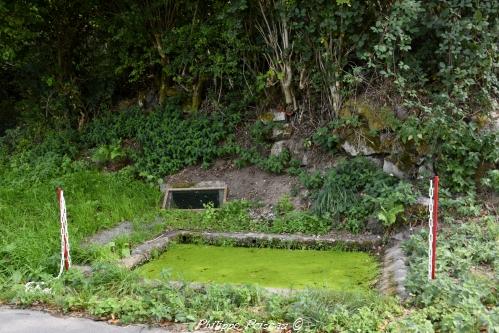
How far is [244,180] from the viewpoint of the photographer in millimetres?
7598

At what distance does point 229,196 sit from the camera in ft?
24.3

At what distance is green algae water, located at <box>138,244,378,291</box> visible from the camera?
15.8 ft

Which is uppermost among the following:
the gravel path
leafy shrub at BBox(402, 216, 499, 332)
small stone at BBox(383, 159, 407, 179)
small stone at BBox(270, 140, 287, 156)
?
small stone at BBox(270, 140, 287, 156)

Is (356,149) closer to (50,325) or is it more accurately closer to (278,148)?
(278,148)

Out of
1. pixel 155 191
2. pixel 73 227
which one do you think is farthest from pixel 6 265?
pixel 155 191

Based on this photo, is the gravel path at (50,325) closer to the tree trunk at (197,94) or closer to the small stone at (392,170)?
the small stone at (392,170)

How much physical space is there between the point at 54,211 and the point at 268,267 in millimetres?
3041

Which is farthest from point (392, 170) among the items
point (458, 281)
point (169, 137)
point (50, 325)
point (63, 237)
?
point (50, 325)

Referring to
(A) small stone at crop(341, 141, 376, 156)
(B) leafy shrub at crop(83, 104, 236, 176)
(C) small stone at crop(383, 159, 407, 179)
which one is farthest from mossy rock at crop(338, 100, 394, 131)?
(B) leafy shrub at crop(83, 104, 236, 176)

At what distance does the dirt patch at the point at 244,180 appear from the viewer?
7.15 metres

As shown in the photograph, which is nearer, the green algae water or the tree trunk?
the green algae water

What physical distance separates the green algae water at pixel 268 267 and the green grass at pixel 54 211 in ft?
3.27

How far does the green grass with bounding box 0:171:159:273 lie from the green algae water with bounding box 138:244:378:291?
100 cm

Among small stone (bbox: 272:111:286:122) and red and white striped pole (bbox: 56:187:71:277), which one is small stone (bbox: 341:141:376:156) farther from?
red and white striped pole (bbox: 56:187:71:277)
